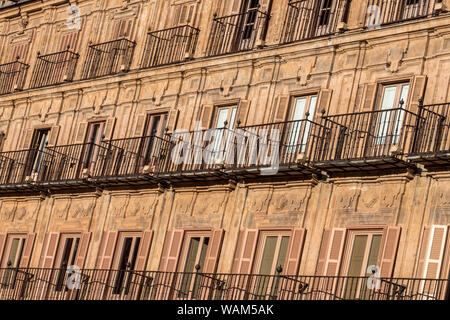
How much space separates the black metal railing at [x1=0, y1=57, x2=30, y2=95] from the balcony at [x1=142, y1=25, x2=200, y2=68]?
6.39 meters

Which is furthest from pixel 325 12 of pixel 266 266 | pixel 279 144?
pixel 266 266

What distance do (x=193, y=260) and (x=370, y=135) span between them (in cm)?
652

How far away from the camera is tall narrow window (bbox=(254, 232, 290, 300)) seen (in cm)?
2926

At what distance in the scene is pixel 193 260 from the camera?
1266 inches

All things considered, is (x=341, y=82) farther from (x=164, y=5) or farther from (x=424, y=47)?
(x=164, y=5)

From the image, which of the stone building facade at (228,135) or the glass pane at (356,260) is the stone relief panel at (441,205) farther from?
the glass pane at (356,260)

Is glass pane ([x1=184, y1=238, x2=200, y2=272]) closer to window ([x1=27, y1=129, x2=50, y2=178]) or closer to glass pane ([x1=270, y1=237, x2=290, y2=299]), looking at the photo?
glass pane ([x1=270, y1=237, x2=290, y2=299])

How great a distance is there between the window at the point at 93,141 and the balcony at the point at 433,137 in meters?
11.7

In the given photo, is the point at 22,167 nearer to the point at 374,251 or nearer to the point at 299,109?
the point at 299,109

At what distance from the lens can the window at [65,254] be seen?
35.5 m

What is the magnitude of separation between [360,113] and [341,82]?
1982 millimetres

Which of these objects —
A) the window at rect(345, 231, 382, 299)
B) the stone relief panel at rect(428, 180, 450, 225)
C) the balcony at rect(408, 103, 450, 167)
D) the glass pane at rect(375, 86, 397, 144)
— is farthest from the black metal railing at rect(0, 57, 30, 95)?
the stone relief panel at rect(428, 180, 450, 225)
